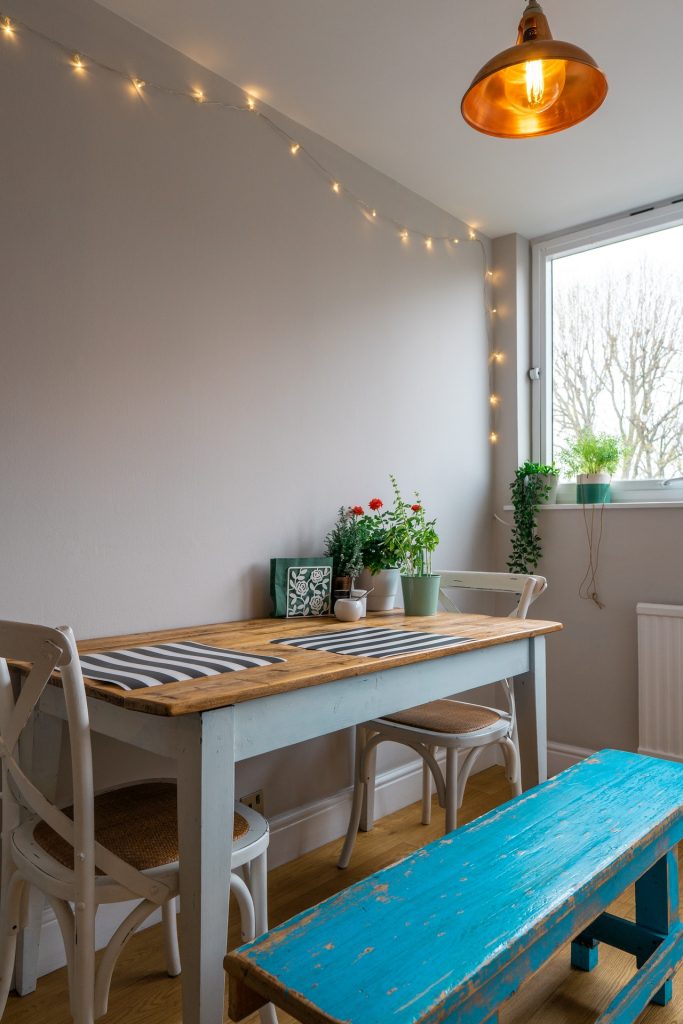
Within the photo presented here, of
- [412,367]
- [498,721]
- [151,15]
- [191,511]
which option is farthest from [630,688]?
[151,15]

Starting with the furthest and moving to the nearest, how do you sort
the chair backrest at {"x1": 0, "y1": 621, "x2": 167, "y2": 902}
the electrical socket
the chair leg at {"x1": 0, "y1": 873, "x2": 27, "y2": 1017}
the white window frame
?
1. the white window frame
2. the electrical socket
3. the chair leg at {"x1": 0, "y1": 873, "x2": 27, "y2": 1017}
4. the chair backrest at {"x1": 0, "y1": 621, "x2": 167, "y2": 902}

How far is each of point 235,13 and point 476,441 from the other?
74.3 inches

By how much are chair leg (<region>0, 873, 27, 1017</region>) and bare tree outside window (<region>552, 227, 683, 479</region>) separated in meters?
2.65

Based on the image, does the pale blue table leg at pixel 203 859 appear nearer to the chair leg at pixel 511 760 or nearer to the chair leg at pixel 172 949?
the chair leg at pixel 172 949

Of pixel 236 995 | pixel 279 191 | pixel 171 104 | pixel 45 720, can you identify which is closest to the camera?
pixel 236 995

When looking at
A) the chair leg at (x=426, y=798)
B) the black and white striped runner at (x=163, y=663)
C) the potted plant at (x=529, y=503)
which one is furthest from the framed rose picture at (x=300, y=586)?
the potted plant at (x=529, y=503)

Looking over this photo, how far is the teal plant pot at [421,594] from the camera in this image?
2.22m

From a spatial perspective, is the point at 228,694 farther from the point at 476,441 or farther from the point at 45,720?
the point at 476,441

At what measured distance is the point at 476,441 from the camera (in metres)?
3.20

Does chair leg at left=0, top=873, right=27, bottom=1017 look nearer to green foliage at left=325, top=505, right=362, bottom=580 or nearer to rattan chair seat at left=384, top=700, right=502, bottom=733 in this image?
rattan chair seat at left=384, top=700, right=502, bottom=733

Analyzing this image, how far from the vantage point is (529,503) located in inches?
122

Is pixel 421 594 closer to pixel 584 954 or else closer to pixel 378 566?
pixel 378 566

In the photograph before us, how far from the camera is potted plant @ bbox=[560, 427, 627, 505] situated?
2.97 meters

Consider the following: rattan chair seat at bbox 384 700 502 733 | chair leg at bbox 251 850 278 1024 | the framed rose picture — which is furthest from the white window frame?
chair leg at bbox 251 850 278 1024
